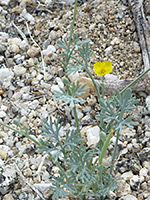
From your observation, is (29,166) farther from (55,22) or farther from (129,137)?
(55,22)

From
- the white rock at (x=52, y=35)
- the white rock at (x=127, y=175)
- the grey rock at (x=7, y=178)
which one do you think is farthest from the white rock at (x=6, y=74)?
the white rock at (x=127, y=175)

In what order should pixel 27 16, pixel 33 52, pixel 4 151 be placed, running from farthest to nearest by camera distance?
pixel 27 16 → pixel 33 52 → pixel 4 151

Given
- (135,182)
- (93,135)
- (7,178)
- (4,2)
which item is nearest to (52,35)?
(4,2)

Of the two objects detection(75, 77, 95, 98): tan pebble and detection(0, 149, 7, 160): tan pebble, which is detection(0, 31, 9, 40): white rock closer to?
detection(75, 77, 95, 98): tan pebble

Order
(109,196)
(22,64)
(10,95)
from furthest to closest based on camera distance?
(22,64)
(10,95)
(109,196)

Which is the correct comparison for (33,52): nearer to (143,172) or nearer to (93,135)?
(93,135)

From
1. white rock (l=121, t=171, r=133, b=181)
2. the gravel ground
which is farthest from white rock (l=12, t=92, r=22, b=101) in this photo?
white rock (l=121, t=171, r=133, b=181)

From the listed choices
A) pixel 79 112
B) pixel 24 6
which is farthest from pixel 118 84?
pixel 24 6
